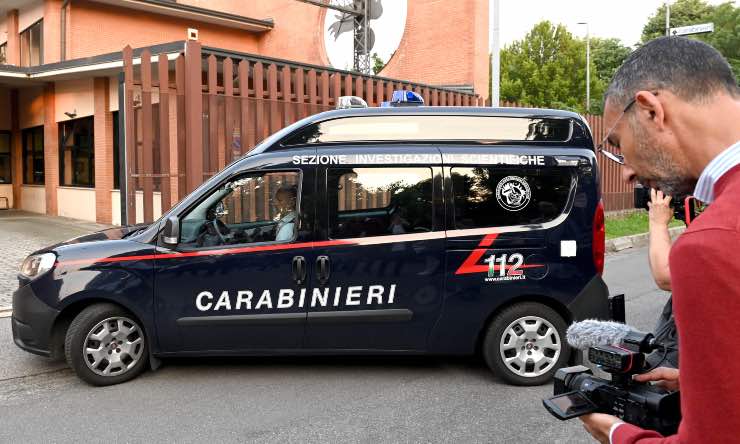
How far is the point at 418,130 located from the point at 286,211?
124 cm

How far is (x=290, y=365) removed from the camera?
5340 mm

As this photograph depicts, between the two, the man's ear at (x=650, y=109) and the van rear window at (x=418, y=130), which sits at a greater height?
the van rear window at (x=418, y=130)

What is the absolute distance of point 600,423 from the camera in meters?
1.49

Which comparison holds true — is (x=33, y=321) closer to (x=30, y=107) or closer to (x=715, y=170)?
(x=715, y=170)

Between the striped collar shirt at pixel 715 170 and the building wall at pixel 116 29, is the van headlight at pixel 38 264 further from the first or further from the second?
the building wall at pixel 116 29

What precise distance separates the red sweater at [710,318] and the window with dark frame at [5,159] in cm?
2601

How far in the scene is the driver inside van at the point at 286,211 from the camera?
4855mm

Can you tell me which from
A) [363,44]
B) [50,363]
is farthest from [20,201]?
[50,363]

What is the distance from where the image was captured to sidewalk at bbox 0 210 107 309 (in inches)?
366

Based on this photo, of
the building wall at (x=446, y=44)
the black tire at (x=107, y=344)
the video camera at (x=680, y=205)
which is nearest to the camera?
the video camera at (x=680, y=205)

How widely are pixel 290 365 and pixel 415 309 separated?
127 centimetres

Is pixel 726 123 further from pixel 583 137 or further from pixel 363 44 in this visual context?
pixel 363 44

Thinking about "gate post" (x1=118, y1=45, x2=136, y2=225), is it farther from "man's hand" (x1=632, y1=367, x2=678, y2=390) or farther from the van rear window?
"man's hand" (x1=632, y1=367, x2=678, y2=390)

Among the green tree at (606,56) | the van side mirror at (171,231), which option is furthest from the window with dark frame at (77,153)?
the green tree at (606,56)
